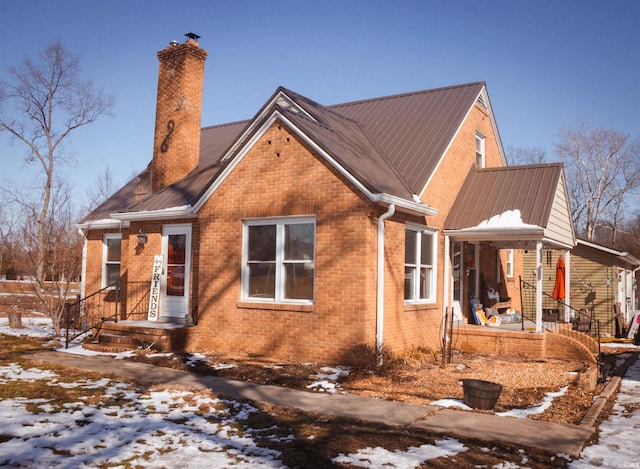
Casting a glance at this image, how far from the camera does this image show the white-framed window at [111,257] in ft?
55.9

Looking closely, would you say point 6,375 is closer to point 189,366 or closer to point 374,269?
point 189,366

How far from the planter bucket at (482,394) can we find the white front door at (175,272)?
8.07 meters

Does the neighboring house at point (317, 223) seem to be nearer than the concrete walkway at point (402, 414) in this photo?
No

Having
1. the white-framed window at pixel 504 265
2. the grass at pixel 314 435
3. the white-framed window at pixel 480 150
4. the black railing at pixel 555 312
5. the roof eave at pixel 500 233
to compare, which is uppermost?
the white-framed window at pixel 480 150

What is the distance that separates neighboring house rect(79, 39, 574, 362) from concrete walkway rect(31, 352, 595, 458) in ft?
8.16

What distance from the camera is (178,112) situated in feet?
52.5

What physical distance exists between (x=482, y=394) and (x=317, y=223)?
4.92 meters

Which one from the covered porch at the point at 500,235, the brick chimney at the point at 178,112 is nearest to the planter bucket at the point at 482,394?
the covered porch at the point at 500,235

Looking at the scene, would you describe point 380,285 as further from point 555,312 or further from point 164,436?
point 555,312

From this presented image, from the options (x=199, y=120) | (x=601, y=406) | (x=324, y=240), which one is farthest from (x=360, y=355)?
(x=199, y=120)

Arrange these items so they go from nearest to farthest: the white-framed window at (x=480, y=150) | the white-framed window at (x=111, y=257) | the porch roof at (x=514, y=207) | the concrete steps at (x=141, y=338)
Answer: the concrete steps at (x=141, y=338) → the porch roof at (x=514, y=207) → the white-framed window at (x=111, y=257) → the white-framed window at (x=480, y=150)

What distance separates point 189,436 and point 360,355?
15.7ft

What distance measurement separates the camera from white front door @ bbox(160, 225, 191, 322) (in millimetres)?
14039

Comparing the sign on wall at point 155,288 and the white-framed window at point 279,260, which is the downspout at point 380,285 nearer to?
the white-framed window at point 279,260
